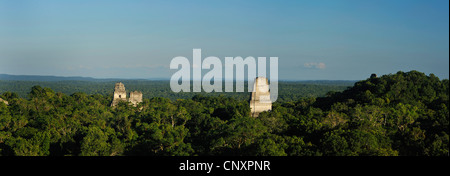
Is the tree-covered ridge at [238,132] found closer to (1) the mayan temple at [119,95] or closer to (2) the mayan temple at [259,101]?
(2) the mayan temple at [259,101]

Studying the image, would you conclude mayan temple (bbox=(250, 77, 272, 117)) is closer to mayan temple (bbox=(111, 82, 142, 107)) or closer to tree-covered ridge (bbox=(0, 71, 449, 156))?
tree-covered ridge (bbox=(0, 71, 449, 156))

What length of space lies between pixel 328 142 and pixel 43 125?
16877 mm

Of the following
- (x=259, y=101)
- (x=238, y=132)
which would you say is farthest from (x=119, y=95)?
(x=238, y=132)

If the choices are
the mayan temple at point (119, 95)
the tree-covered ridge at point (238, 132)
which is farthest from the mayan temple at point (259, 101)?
the mayan temple at point (119, 95)

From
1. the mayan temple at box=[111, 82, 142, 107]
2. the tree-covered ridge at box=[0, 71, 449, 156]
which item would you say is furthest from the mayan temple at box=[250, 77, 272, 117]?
the mayan temple at box=[111, 82, 142, 107]

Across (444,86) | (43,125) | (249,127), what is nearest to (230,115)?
(249,127)

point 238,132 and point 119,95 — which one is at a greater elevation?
point 119,95

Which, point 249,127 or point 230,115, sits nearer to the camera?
point 249,127

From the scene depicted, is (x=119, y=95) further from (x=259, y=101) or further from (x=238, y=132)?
(x=238, y=132)
